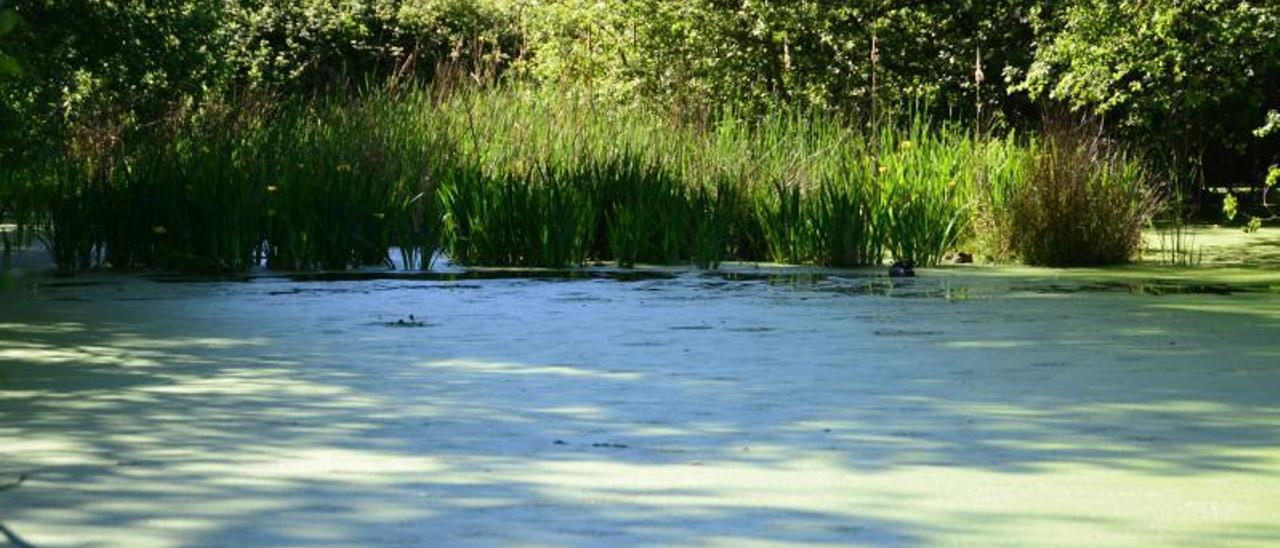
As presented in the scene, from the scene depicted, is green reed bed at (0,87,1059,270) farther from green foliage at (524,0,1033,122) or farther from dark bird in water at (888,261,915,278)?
green foliage at (524,0,1033,122)

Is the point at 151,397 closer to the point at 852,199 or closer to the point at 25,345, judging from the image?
the point at 25,345

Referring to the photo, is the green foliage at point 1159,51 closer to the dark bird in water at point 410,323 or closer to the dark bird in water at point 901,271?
the dark bird in water at point 901,271

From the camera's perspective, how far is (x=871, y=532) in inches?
131

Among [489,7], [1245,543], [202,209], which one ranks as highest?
[489,7]

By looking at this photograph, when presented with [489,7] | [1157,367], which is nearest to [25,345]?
[1157,367]

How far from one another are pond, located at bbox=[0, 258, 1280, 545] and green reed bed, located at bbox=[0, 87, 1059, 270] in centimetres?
129

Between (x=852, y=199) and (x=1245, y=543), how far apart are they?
20.5ft

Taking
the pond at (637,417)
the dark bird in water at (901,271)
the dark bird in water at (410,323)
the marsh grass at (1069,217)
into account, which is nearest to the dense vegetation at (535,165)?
the marsh grass at (1069,217)

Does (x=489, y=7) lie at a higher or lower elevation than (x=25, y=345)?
higher

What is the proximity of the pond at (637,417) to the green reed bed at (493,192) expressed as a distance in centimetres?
129

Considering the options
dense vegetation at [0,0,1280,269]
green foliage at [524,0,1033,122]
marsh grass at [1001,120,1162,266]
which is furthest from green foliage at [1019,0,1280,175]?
green foliage at [524,0,1033,122]

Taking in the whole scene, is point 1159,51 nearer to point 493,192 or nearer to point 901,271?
point 901,271

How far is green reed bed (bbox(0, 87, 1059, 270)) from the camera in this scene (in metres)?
8.82

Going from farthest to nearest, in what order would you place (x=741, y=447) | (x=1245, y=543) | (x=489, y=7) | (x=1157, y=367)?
(x=489, y=7) < (x=1157, y=367) < (x=741, y=447) < (x=1245, y=543)
